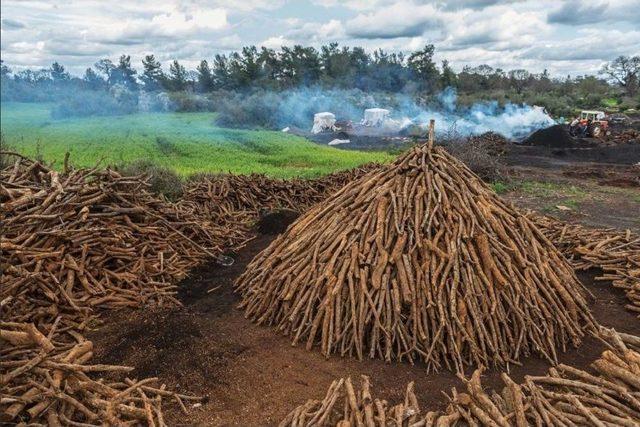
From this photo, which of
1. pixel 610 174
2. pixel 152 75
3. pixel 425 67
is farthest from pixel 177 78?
pixel 610 174

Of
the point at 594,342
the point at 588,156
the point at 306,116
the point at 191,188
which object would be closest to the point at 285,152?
the point at 191,188

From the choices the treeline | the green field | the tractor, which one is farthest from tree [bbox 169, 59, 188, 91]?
the tractor

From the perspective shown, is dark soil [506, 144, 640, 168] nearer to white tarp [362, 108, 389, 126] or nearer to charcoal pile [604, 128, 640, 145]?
charcoal pile [604, 128, 640, 145]

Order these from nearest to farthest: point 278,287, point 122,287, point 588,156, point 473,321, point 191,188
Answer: point 473,321
point 278,287
point 122,287
point 191,188
point 588,156

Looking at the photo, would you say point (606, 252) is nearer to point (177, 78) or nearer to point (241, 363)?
point (241, 363)

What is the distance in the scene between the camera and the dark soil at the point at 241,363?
15.8 feet

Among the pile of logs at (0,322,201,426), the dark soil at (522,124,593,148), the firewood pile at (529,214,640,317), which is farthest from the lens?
the dark soil at (522,124,593,148)

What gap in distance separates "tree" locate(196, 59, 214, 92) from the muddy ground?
5442 cm

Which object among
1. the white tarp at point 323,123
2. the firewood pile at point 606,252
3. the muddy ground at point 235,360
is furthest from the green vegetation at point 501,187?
the white tarp at point 323,123

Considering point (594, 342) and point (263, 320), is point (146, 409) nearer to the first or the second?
point (263, 320)

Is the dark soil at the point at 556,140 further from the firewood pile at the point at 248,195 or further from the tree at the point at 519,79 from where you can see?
the tree at the point at 519,79

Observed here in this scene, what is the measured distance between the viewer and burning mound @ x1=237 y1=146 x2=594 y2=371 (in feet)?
17.4

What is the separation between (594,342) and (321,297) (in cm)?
321

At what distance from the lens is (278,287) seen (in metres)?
6.20
